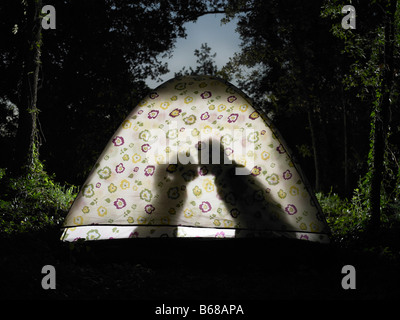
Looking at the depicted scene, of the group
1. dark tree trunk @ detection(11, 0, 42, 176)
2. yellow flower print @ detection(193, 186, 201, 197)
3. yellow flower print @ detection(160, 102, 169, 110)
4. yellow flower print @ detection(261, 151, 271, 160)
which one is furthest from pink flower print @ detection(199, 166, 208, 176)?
dark tree trunk @ detection(11, 0, 42, 176)

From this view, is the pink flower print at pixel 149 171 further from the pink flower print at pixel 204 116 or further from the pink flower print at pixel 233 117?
the pink flower print at pixel 233 117

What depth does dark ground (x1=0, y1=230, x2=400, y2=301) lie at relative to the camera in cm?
287

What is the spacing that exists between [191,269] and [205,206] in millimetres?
743

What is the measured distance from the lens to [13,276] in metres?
2.80

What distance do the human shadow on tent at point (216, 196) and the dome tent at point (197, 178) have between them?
1 cm

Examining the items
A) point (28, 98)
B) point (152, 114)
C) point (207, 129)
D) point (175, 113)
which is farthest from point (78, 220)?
point (28, 98)

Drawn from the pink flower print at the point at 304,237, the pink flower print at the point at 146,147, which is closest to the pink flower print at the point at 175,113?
the pink flower print at the point at 146,147

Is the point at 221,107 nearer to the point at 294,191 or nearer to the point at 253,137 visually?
the point at 253,137

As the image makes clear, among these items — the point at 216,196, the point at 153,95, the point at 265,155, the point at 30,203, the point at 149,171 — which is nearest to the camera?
the point at 265,155

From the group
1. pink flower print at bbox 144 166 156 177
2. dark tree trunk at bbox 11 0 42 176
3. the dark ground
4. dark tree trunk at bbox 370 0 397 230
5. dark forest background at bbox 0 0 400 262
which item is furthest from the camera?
dark forest background at bbox 0 0 400 262

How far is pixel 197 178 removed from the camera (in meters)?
4.18

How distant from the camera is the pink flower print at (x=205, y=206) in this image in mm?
4090

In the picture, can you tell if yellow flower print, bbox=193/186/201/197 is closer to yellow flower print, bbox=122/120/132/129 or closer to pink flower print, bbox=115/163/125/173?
pink flower print, bbox=115/163/125/173

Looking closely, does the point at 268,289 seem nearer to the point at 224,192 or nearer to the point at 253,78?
the point at 224,192
